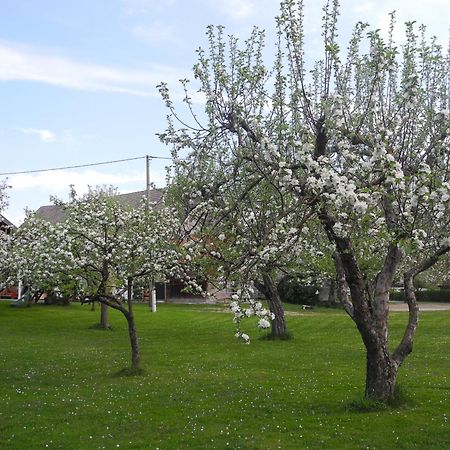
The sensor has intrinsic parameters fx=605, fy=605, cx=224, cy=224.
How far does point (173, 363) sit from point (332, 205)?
9669 millimetres

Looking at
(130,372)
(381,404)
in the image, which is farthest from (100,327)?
(381,404)

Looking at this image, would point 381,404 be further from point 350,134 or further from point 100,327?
point 100,327

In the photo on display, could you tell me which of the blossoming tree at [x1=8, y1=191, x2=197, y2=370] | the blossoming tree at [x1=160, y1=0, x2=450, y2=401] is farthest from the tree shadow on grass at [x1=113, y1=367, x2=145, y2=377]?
the blossoming tree at [x1=160, y1=0, x2=450, y2=401]

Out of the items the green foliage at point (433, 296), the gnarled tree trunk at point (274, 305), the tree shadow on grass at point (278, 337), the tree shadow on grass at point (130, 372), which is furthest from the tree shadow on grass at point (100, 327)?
the green foliage at point (433, 296)

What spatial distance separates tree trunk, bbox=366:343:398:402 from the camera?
10.1 metres

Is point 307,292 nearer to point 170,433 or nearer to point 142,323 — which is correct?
point 142,323

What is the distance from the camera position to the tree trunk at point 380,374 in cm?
1010

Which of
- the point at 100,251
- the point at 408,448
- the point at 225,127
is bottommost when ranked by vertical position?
the point at 408,448

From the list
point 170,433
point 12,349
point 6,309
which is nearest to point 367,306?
point 170,433

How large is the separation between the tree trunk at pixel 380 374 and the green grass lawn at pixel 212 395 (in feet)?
1.09

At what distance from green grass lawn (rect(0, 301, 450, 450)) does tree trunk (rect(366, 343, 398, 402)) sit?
0.33 meters

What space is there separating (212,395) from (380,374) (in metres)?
3.46

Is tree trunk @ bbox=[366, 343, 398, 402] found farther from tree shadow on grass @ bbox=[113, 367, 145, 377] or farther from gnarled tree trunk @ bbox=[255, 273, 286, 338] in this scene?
gnarled tree trunk @ bbox=[255, 273, 286, 338]

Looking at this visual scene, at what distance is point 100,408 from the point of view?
1091 cm
